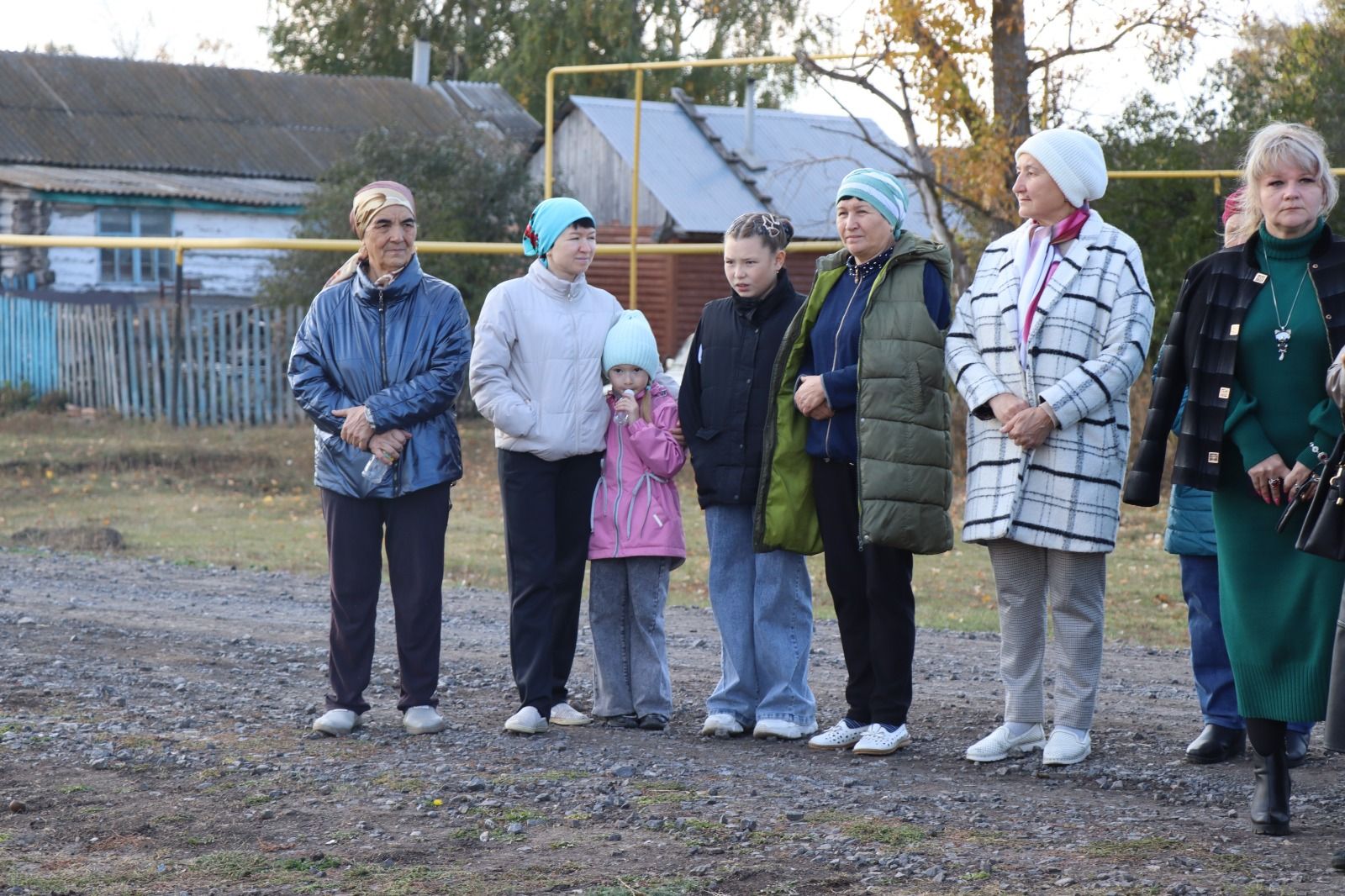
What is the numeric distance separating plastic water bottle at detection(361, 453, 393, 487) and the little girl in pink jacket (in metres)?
0.75

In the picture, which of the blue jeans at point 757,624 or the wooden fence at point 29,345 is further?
the wooden fence at point 29,345

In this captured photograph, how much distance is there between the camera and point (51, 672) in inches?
268

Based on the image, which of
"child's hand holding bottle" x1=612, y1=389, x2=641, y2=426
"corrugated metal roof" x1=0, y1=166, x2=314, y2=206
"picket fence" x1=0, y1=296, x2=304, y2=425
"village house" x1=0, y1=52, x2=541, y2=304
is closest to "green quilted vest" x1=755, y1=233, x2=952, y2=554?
"child's hand holding bottle" x1=612, y1=389, x2=641, y2=426

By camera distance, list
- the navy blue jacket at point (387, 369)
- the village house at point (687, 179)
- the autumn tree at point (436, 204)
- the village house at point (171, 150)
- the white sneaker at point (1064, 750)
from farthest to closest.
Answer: the village house at point (687, 179), the village house at point (171, 150), the autumn tree at point (436, 204), the navy blue jacket at point (387, 369), the white sneaker at point (1064, 750)

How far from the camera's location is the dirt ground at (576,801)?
155 inches

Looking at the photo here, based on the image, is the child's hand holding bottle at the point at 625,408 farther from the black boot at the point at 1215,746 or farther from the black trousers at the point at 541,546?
the black boot at the point at 1215,746

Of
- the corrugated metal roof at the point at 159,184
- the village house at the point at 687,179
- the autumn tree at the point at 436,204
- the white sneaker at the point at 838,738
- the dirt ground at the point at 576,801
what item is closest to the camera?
the dirt ground at the point at 576,801

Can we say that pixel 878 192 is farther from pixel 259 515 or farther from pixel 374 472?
pixel 259 515

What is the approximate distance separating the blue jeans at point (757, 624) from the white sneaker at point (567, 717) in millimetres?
458

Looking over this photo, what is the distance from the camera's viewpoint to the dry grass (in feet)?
33.0

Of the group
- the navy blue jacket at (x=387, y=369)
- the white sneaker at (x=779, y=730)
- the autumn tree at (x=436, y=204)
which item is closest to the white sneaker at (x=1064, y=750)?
the white sneaker at (x=779, y=730)

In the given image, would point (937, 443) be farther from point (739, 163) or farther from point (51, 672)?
point (739, 163)

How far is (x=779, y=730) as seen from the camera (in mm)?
5586

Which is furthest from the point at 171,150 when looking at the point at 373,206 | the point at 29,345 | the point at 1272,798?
the point at 1272,798
